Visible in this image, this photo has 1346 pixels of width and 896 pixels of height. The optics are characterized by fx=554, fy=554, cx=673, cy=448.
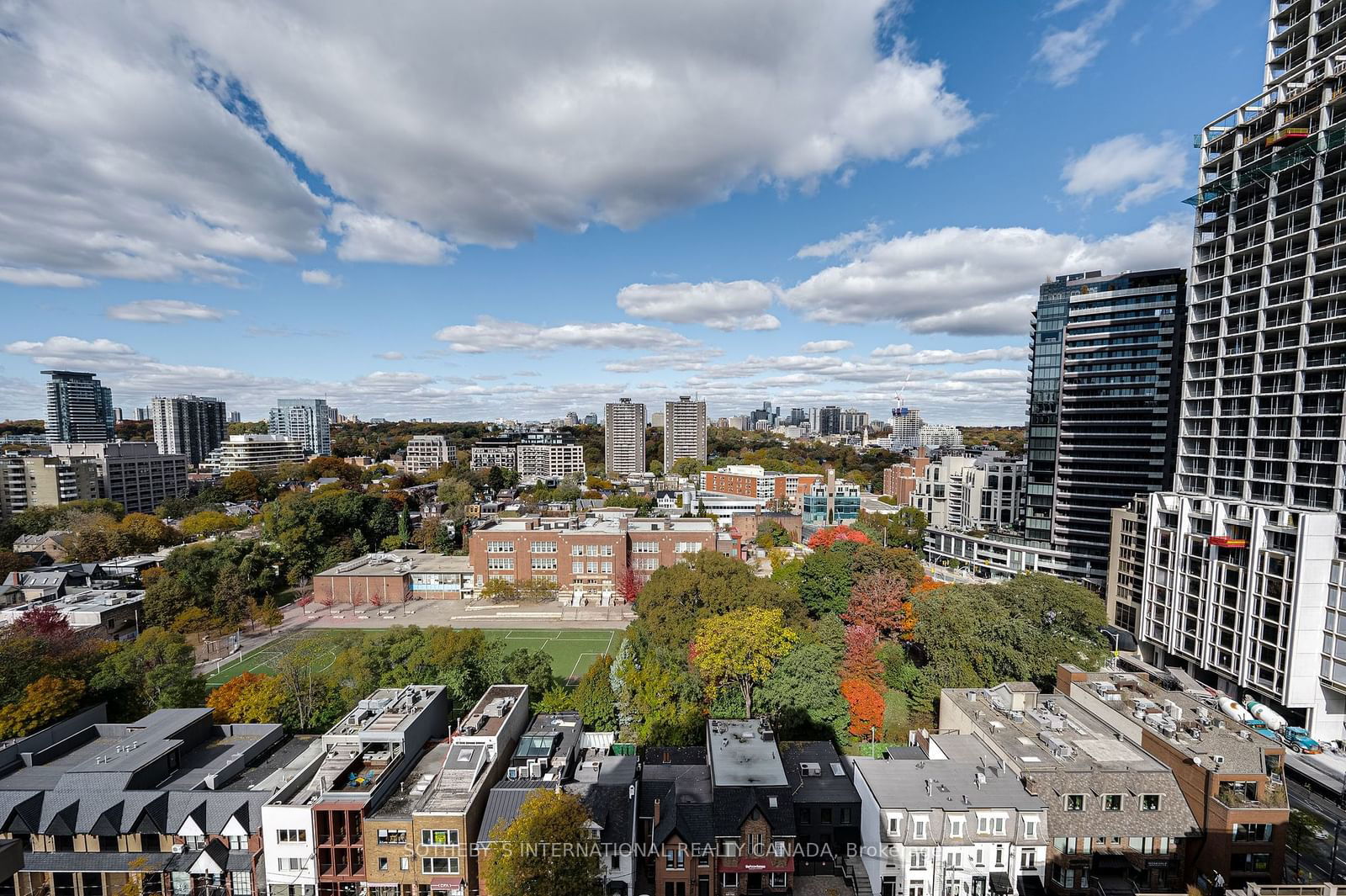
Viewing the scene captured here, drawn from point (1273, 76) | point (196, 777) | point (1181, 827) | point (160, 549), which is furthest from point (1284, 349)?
point (160, 549)

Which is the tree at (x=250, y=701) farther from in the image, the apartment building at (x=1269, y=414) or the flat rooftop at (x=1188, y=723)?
the apartment building at (x=1269, y=414)

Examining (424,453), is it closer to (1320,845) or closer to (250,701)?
(250,701)

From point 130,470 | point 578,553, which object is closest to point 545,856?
point 578,553

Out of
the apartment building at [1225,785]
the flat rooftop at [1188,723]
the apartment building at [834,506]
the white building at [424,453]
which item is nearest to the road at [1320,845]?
the apartment building at [1225,785]

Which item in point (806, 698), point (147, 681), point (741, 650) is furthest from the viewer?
point (741, 650)

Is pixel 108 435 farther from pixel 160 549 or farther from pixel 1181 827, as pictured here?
pixel 1181 827

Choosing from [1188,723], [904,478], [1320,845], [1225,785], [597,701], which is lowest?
[1320,845]
